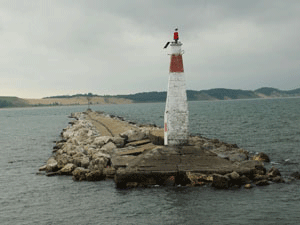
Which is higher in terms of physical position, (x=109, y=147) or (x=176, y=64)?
(x=176, y=64)

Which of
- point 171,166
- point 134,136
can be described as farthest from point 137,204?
point 134,136

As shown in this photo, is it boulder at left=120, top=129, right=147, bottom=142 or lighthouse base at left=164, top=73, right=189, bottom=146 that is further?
boulder at left=120, top=129, right=147, bottom=142

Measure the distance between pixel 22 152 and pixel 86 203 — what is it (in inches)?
762

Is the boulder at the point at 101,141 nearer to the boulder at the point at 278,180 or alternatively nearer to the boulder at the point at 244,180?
the boulder at the point at 244,180

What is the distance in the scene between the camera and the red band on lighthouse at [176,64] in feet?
62.2

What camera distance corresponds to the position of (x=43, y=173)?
2144 centimetres

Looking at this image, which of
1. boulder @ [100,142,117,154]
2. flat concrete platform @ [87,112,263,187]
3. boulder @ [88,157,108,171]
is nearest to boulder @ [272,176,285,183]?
flat concrete platform @ [87,112,263,187]

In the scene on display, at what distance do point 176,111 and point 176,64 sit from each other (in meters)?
2.74

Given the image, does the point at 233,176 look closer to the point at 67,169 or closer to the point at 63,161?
the point at 67,169

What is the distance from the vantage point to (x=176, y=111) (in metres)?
19.0

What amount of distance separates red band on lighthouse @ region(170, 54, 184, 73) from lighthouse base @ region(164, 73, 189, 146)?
0.23 metres

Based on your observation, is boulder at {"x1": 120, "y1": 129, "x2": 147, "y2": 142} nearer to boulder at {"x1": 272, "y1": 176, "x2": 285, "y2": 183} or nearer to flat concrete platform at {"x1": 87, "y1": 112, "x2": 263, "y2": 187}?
flat concrete platform at {"x1": 87, "y1": 112, "x2": 263, "y2": 187}

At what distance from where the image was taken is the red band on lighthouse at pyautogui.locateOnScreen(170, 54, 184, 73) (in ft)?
62.2

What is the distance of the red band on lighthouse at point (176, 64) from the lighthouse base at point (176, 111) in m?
0.23
